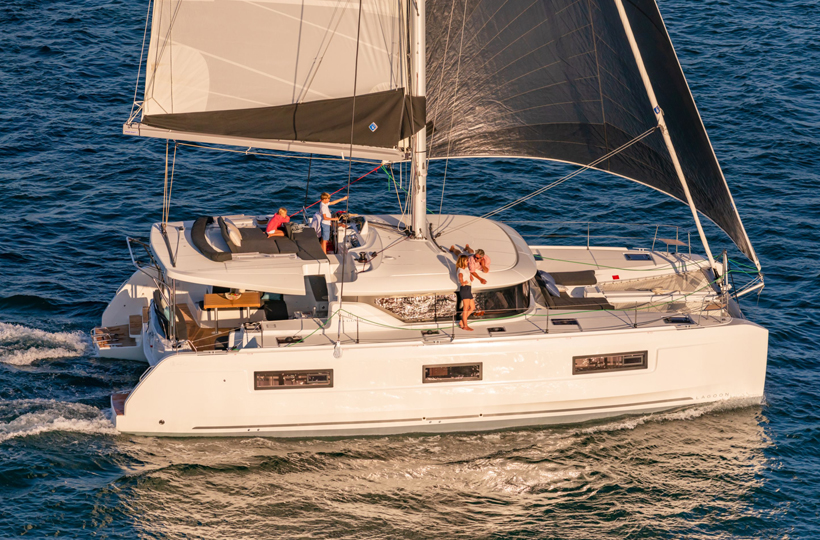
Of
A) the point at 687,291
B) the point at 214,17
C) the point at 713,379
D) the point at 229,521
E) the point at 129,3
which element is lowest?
the point at 229,521

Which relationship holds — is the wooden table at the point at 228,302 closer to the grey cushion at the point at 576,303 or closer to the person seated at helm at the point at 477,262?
the person seated at helm at the point at 477,262

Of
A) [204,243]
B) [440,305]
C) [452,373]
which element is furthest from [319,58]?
[452,373]

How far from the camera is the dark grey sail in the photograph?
17.6 m

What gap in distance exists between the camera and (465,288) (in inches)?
663

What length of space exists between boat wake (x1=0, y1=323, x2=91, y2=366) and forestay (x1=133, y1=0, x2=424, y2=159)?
17.2 feet

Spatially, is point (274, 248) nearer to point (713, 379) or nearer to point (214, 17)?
point (214, 17)

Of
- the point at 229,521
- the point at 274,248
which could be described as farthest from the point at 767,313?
the point at 229,521

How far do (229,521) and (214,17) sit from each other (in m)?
8.59

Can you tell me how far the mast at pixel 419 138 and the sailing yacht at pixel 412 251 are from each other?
5 cm

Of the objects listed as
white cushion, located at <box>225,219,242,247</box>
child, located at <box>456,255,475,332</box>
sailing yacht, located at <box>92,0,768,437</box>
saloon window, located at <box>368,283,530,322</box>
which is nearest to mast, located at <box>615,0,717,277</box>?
sailing yacht, located at <box>92,0,768,437</box>

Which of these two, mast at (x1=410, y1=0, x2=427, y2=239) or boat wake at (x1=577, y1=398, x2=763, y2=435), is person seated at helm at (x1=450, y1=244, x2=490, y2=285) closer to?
mast at (x1=410, y1=0, x2=427, y2=239)

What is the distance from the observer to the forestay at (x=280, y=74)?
54.3ft

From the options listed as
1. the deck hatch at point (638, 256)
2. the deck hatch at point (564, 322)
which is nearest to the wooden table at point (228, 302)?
the deck hatch at point (564, 322)

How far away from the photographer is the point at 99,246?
23922 mm
